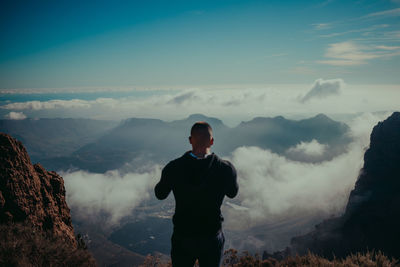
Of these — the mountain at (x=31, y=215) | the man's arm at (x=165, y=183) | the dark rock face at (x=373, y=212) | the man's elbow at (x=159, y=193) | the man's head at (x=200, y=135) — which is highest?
the man's head at (x=200, y=135)

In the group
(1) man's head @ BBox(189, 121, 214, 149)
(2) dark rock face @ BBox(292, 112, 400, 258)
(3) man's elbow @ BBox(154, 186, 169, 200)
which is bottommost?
(2) dark rock face @ BBox(292, 112, 400, 258)

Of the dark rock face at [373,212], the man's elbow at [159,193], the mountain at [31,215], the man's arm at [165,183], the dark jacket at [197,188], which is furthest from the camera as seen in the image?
the dark rock face at [373,212]

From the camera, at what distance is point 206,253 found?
12.7ft

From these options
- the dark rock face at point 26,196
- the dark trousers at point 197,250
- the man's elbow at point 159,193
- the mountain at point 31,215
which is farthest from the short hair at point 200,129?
the dark rock face at point 26,196

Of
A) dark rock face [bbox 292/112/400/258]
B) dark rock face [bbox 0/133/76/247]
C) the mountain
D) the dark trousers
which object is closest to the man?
the dark trousers

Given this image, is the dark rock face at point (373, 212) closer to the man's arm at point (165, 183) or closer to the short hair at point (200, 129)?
the man's arm at point (165, 183)

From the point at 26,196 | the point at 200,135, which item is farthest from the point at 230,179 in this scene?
the point at 26,196

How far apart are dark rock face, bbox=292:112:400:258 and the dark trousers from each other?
85.5 m

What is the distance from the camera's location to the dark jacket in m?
3.62

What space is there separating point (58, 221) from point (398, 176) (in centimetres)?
11883

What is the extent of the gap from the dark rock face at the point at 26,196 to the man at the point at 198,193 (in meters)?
5.40

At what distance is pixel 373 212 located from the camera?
8300 centimetres

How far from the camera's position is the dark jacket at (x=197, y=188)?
3623 millimetres

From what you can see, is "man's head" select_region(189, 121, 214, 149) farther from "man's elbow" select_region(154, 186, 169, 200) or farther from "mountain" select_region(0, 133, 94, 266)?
"mountain" select_region(0, 133, 94, 266)
